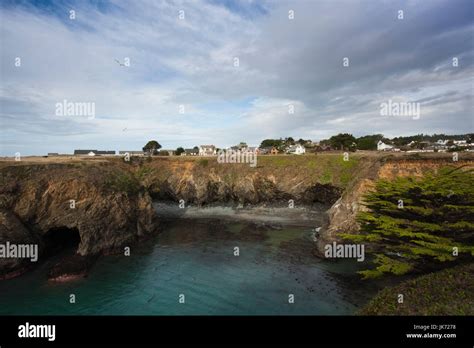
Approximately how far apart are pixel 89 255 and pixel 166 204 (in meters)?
34.0

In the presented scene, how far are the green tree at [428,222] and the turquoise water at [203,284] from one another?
514 centimetres

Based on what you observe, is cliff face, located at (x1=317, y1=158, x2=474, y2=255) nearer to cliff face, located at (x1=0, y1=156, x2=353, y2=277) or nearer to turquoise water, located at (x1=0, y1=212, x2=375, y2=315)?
turquoise water, located at (x1=0, y1=212, x2=375, y2=315)

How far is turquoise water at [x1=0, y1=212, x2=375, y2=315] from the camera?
22078mm

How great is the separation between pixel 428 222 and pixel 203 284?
64.6 ft

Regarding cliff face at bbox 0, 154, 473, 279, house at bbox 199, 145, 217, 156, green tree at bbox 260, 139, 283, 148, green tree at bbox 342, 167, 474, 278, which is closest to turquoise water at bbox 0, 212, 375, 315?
cliff face at bbox 0, 154, 473, 279

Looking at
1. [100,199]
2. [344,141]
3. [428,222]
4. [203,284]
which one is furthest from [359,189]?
[344,141]

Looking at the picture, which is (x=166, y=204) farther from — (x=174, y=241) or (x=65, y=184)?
(x=65, y=184)

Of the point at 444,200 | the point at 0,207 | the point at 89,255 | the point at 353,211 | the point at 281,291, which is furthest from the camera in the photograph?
the point at 353,211

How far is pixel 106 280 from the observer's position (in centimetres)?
2720

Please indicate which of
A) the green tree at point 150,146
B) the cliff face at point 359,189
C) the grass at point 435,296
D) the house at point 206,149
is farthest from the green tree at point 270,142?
the grass at point 435,296

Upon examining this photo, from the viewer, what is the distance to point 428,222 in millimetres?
20891

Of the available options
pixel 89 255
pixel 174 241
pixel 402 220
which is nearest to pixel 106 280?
pixel 89 255

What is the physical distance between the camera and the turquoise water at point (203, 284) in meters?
22.1
